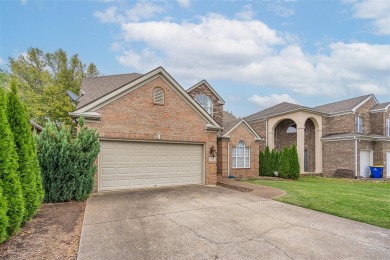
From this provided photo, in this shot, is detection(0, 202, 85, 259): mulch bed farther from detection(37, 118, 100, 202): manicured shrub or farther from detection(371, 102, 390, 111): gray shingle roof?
detection(371, 102, 390, 111): gray shingle roof

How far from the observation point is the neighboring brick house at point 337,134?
1919cm

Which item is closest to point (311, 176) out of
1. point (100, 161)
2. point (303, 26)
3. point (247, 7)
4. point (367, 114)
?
point (367, 114)

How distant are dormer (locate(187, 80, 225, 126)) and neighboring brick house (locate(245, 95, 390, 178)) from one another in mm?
5753

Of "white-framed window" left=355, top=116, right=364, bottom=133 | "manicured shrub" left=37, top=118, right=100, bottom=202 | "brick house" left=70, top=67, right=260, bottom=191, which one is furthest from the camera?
"white-framed window" left=355, top=116, right=364, bottom=133

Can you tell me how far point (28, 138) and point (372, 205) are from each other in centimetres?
1017

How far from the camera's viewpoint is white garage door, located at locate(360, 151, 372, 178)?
19281 millimetres

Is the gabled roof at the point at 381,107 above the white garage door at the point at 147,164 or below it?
above

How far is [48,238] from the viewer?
4.23 metres

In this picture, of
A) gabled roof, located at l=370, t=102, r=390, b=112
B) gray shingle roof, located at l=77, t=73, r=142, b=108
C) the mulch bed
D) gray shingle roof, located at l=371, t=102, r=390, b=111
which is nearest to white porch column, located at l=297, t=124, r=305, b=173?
gabled roof, located at l=370, t=102, r=390, b=112

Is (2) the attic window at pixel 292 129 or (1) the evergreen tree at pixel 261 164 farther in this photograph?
(2) the attic window at pixel 292 129

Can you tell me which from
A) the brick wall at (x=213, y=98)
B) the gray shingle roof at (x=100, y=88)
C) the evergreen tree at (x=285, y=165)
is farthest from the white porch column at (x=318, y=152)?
the gray shingle roof at (x=100, y=88)

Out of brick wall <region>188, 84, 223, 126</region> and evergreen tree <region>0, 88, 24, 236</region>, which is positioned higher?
brick wall <region>188, 84, 223, 126</region>

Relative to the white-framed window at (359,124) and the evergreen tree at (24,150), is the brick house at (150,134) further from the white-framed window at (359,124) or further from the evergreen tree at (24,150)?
the white-framed window at (359,124)

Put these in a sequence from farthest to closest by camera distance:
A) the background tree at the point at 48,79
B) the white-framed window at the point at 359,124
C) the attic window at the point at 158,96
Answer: the background tree at the point at 48,79 → the white-framed window at the point at 359,124 → the attic window at the point at 158,96
